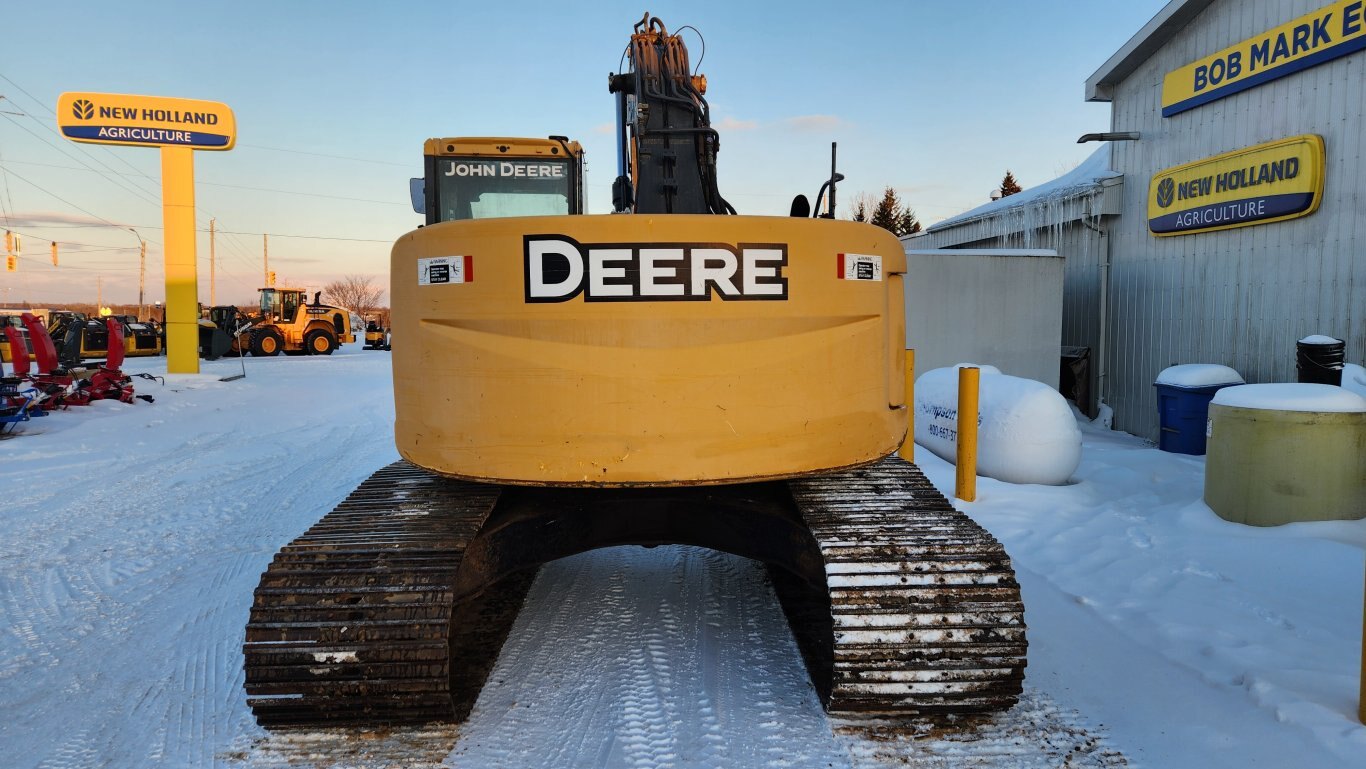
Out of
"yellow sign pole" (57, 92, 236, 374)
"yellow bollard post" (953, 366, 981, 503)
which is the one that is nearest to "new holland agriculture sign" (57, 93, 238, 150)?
"yellow sign pole" (57, 92, 236, 374)

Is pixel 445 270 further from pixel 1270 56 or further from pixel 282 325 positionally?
pixel 282 325

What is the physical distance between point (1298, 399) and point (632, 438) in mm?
5554

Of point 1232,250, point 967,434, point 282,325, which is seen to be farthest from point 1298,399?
point 282,325

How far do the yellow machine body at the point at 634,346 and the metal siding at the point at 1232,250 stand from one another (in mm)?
8104

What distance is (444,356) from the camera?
10.6ft

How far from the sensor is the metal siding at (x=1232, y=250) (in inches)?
337

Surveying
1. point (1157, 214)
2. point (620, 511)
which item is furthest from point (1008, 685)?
point (1157, 214)

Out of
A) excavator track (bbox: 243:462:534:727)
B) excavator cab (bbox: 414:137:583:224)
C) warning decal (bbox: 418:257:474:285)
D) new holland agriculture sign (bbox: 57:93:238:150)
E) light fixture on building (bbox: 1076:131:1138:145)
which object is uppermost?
new holland agriculture sign (bbox: 57:93:238:150)

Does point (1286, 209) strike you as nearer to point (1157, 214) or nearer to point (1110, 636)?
point (1157, 214)

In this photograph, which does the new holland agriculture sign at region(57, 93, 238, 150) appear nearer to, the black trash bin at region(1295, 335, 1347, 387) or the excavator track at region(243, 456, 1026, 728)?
the excavator track at region(243, 456, 1026, 728)

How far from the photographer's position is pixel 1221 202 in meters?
10.1

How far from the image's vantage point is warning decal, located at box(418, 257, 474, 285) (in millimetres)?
3174

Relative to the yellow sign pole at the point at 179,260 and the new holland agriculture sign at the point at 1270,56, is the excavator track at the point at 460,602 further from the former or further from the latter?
the yellow sign pole at the point at 179,260

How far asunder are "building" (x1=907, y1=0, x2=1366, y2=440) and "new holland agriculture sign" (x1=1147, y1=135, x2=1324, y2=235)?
0.06ft
